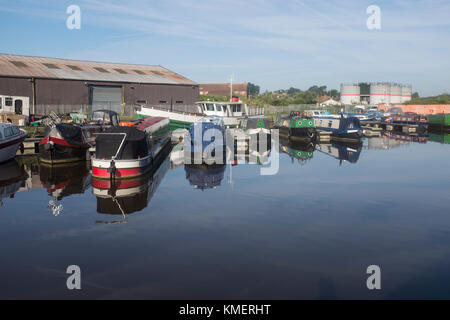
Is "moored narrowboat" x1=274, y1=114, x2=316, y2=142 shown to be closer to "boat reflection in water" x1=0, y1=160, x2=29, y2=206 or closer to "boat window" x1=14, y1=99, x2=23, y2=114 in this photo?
"boat reflection in water" x1=0, y1=160, x2=29, y2=206

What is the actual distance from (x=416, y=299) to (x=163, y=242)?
6.54 m

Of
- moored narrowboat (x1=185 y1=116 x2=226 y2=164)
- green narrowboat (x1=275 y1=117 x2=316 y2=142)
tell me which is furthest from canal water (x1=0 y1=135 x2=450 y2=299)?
green narrowboat (x1=275 y1=117 x2=316 y2=142)

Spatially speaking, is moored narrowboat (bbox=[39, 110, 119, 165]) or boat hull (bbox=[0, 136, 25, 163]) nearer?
moored narrowboat (bbox=[39, 110, 119, 165])

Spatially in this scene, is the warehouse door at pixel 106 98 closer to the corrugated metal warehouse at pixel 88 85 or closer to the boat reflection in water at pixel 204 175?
the corrugated metal warehouse at pixel 88 85

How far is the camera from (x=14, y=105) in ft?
135

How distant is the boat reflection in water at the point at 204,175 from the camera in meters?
20.5

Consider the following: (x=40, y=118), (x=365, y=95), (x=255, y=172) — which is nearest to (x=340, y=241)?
(x=255, y=172)

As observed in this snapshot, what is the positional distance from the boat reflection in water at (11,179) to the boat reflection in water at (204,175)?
771 cm

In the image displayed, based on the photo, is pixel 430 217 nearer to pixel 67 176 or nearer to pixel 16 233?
pixel 16 233

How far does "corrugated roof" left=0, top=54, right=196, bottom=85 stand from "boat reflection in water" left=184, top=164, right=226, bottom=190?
97.9ft

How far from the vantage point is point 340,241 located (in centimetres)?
1236

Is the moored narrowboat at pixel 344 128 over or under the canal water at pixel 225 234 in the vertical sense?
over

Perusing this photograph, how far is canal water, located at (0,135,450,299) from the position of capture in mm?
9445

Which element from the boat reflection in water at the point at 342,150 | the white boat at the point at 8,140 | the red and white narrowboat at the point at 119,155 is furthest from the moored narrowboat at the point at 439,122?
the white boat at the point at 8,140
